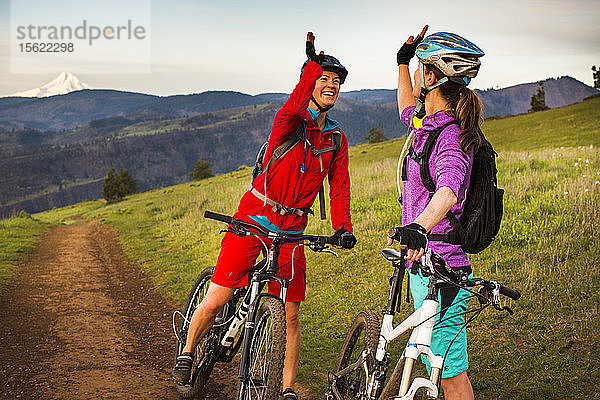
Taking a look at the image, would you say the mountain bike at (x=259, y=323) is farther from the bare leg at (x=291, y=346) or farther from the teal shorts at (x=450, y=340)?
the teal shorts at (x=450, y=340)

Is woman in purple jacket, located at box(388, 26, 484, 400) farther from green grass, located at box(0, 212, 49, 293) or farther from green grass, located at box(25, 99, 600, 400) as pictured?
green grass, located at box(0, 212, 49, 293)

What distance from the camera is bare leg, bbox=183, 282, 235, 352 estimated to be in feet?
15.0

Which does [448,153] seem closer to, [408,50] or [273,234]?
[408,50]

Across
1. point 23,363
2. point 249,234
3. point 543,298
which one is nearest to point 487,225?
point 249,234

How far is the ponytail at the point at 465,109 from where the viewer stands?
114 inches

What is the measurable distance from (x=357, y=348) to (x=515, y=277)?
4.33 metres

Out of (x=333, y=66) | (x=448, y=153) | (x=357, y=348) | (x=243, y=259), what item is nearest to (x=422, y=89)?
(x=448, y=153)

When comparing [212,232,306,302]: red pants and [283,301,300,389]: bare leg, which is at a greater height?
[212,232,306,302]: red pants

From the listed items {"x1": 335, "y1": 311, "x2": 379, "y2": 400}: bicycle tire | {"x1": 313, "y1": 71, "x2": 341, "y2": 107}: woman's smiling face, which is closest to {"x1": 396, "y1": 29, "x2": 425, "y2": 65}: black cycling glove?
{"x1": 313, "y1": 71, "x2": 341, "y2": 107}: woman's smiling face

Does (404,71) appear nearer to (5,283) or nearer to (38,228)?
(5,283)

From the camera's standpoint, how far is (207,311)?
185 inches

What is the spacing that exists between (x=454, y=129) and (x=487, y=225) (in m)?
0.57

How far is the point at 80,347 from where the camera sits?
6879 mm

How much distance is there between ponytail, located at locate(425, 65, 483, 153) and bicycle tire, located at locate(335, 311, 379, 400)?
149cm
